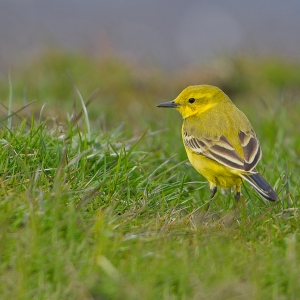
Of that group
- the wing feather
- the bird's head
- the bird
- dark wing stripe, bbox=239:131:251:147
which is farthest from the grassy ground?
the bird's head

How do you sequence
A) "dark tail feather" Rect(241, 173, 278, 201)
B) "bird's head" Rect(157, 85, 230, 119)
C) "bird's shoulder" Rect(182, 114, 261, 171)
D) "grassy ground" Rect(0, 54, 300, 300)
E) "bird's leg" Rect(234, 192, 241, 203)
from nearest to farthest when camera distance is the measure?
"grassy ground" Rect(0, 54, 300, 300), "dark tail feather" Rect(241, 173, 278, 201), "bird's shoulder" Rect(182, 114, 261, 171), "bird's leg" Rect(234, 192, 241, 203), "bird's head" Rect(157, 85, 230, 119)

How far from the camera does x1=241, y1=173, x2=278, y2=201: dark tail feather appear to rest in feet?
16.7

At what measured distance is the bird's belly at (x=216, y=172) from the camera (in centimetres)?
579

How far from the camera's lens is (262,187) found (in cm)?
521

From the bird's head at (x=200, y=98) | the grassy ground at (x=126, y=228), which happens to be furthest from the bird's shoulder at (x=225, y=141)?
the grassy ground at (x=126, y=228)

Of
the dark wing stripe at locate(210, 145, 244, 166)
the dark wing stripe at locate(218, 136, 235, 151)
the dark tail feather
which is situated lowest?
the dark tail feather

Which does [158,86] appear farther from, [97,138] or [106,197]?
[106,197]

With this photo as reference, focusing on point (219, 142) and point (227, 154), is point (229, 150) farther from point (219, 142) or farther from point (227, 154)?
point (219, 142)

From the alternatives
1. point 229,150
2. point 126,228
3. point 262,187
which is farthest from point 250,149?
point 126,228

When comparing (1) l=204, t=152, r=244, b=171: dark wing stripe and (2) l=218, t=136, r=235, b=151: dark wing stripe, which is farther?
(2) l=218, t=136, r=235, b=151: dark wing stripe

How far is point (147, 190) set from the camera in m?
5.53

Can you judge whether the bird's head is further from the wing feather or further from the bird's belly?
the bird's belly

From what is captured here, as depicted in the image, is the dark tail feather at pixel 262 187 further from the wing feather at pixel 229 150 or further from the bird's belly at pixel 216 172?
the bird's belly at pixel 216 172

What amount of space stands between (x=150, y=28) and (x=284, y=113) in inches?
450
